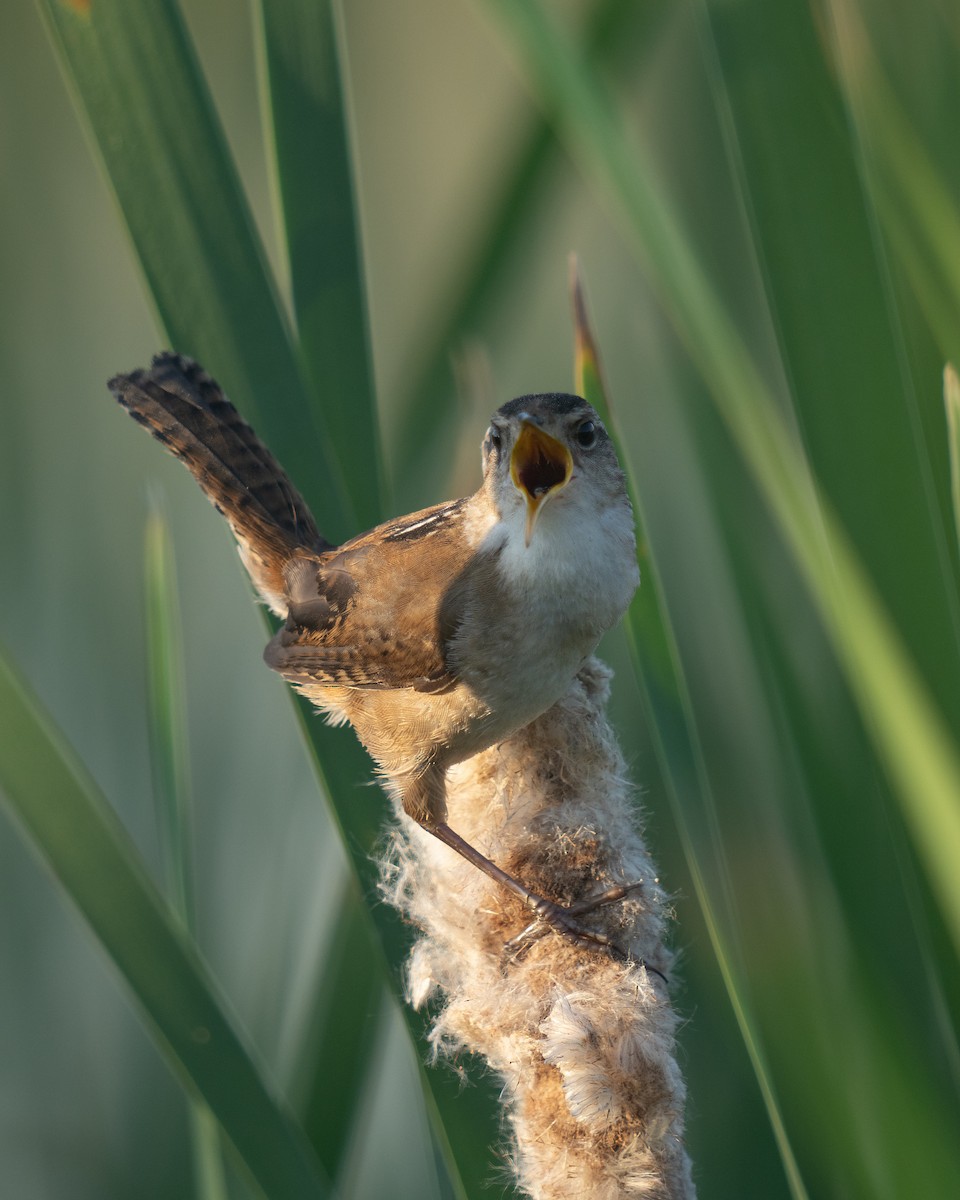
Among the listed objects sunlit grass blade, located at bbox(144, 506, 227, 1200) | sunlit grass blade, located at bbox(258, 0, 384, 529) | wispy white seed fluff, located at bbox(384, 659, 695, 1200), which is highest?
sunlit grass blade, located at bbox(258, 0, 384, 529)

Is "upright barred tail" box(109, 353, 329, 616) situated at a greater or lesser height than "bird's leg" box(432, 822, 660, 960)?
greater

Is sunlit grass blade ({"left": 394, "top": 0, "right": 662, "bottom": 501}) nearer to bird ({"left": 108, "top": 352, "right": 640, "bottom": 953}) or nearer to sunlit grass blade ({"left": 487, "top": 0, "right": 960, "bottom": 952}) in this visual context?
bird ({"left": 108, "top": 352, "right": 640, "bottom": 953})

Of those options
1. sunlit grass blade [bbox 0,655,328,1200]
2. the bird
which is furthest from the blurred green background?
sunlit grass blade [bbox 0,655,328,1200]

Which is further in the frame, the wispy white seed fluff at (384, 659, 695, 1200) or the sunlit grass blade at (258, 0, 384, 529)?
the sunlit grass blade at (258, 0, 384, 529)

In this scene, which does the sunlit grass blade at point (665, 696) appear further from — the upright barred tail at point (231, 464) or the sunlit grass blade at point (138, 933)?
the upright barred tail at point (231, 464)

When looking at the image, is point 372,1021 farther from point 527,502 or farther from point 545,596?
point 527,502

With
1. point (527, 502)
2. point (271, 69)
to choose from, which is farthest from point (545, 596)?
point (271, 69)

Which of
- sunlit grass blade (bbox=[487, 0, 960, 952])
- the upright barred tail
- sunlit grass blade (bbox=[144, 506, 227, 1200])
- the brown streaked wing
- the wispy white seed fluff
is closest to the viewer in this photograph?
sunlit grass blade (bbox=[487, 0, 960, 952])

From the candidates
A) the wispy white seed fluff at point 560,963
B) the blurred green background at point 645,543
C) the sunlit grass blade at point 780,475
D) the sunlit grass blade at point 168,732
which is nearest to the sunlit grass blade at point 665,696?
the blurred green background at point 645,543
